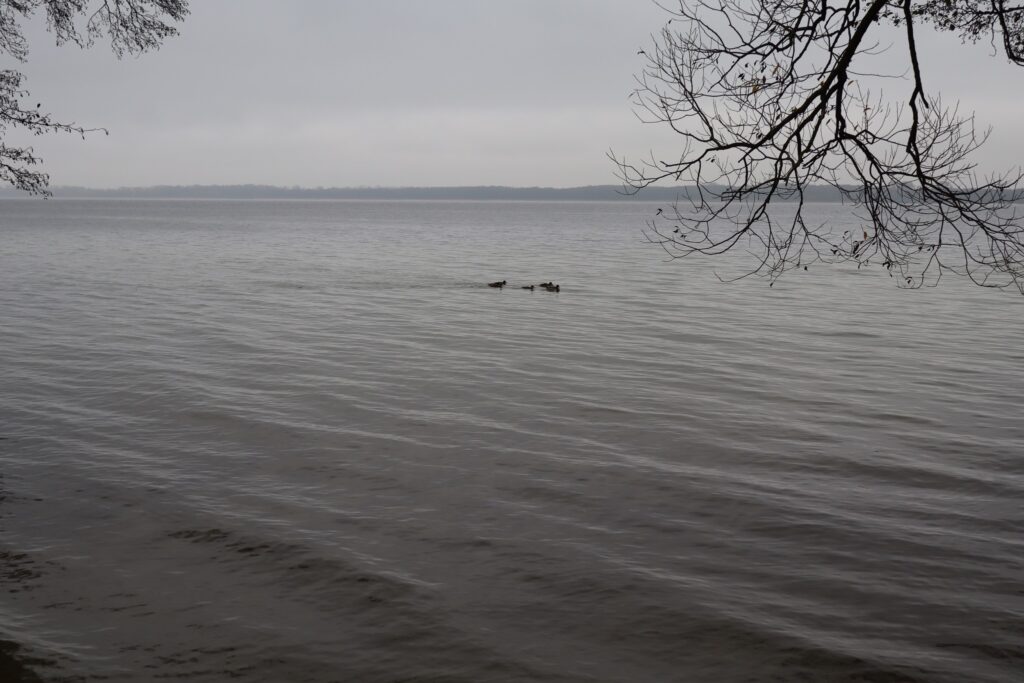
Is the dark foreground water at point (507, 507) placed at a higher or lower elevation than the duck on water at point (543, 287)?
lower

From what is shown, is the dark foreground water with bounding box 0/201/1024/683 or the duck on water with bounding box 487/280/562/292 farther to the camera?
the duck on water with bounding box 487/280/562/292

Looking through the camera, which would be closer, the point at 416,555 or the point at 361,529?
the point at 416,555

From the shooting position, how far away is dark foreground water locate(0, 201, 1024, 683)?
6957 millimetres

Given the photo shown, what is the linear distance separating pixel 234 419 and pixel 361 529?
16.3 ft

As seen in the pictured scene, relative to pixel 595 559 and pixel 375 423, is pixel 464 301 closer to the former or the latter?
pixel 375 423

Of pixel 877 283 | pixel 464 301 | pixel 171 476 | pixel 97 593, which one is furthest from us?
pixel 877 283

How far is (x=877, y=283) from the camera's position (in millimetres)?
38188

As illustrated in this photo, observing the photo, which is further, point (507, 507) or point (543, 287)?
point (543, 287)

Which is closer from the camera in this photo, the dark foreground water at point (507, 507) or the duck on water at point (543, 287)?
the dark foreground water at point (507, 507)

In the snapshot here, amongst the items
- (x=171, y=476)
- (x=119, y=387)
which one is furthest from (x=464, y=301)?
(x=171, y=476)

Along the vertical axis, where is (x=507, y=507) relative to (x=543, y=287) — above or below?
below

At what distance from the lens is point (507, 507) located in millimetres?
9859

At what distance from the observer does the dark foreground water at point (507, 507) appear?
6957mm

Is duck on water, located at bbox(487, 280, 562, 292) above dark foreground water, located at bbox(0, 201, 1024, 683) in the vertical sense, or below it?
above
